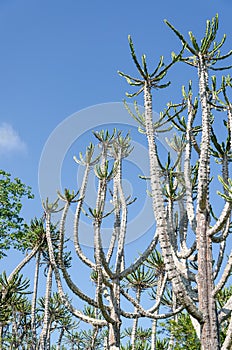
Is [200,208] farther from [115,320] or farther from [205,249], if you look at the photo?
[115,320]

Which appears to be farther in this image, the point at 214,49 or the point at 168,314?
the point at 168,314

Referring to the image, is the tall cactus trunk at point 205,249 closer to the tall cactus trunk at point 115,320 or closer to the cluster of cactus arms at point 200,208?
the cluster of cactus arms at point 200,208

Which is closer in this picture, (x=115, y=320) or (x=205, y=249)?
(x=205, y=249)

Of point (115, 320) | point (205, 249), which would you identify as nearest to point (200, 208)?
point (205, 249)

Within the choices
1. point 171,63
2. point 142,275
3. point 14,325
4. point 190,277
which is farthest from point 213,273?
point 14,325

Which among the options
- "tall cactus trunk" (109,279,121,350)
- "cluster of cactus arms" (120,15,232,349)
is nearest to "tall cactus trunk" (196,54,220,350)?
"cluster of cactus arms" (120,15,232,349)

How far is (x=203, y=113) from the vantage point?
1034cm

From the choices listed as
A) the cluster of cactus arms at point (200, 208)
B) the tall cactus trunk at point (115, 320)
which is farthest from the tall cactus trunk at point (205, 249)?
the tall cactus trunk at point (115, 320)

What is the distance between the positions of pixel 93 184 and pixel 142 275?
5.62m

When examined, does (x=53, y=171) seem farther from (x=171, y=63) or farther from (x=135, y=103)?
(x=171, y=63)

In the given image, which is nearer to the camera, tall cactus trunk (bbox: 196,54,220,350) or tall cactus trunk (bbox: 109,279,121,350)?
tall cactus trunk (bbox: 196,54,220,350)

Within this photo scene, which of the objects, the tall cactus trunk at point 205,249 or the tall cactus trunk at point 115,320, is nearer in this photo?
the tall cactus trunk at point 205,249

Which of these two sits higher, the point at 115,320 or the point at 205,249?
the point at 205,249

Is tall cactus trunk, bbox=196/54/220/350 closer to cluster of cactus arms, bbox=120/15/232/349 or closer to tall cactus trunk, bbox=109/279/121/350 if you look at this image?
cluster of cactus arms, bbox=120/15/232/349
